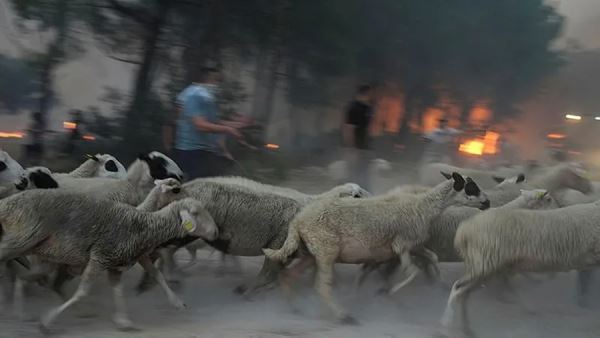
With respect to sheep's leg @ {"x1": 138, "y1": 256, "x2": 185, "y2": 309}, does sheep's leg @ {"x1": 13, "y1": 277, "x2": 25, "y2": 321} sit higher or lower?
lower

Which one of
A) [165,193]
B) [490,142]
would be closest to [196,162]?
[165,193]

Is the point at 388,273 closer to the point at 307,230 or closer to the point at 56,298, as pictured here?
the point at 307,230

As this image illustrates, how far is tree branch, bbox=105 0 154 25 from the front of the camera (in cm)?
1271

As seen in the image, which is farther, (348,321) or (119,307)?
(348,321)

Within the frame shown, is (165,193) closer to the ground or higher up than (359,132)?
closer to the ground

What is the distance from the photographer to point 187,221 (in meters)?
5.46

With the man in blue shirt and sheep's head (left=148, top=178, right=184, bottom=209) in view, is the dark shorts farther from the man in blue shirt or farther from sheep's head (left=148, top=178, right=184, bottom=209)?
sheep's head (left=148, top=178, right=184, bottom=209)

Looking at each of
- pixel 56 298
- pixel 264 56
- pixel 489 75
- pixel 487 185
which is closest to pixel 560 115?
pixel 489 75

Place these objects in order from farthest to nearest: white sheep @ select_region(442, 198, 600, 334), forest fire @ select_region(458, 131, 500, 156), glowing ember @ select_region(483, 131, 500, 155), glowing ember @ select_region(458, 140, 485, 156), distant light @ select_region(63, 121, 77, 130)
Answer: glowing ember @ select_region(483, 131, 500, 155) → forest fire @ select_region(458, 131, 500, 156) → glowing ember @ select_region(458, 140, 485, 156) → distant light @ select_region(63, 121, 77, 130) → white sheep @ select_region(442, 198, 600, 334)

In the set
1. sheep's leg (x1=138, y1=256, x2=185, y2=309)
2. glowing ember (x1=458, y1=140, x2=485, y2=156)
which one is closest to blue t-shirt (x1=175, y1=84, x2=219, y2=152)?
sheep's leg (x1=138, y1=256, x2=185, y2=309)

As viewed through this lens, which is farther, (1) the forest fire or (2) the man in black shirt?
(1) the forest fire

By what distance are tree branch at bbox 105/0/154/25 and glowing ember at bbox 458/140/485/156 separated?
866 centimetres

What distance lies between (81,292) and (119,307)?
1.03ft

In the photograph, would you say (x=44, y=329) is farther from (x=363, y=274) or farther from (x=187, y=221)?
(x=363, y=274)
